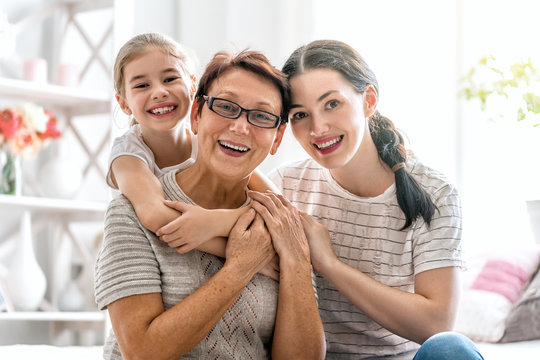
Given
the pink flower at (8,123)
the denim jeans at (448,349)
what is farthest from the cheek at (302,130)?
the pink flower at (8,123)

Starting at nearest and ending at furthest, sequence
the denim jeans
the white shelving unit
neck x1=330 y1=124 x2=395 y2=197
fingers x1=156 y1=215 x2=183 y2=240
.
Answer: the denim jeans → fingers x1=156 y1=215 x2=183 y2=240 → neck x1=330 y1=124 x2=395 y2=197 → the white shelving unit

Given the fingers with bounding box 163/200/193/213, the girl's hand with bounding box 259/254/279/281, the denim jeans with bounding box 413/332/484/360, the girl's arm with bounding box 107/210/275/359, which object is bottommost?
the denim jeans with bounding box 413/332/484/360

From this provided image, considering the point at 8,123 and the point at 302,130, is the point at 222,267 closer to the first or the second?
the point at 302,130

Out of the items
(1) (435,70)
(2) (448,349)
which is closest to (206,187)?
(2) (448,349)

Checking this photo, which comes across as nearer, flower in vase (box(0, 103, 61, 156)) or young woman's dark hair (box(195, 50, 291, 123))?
young woman's dark hair (box(195, 50, 291, 123))

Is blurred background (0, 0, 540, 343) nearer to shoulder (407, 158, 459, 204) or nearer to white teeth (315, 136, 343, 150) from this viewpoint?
shoulder (407, 158, 459, 204)

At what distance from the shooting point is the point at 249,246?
1.57 meters

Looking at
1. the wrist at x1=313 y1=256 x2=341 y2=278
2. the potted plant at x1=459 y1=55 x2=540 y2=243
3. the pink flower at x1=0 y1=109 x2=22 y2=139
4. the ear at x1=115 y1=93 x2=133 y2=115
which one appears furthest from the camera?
the pink flower at x1=0 y1=109 x2=22 y2=139

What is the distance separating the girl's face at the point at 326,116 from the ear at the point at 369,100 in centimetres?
7

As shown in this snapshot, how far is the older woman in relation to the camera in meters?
1.43

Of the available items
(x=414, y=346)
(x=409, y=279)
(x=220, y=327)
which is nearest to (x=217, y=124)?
(x=220, y=327)

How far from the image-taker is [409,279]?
191 centimetres

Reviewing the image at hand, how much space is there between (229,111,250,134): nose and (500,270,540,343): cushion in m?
1.44

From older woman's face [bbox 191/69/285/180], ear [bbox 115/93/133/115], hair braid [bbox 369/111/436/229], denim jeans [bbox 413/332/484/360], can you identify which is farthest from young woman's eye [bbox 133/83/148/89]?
denim jeans [bbox 413/332/484/360]
